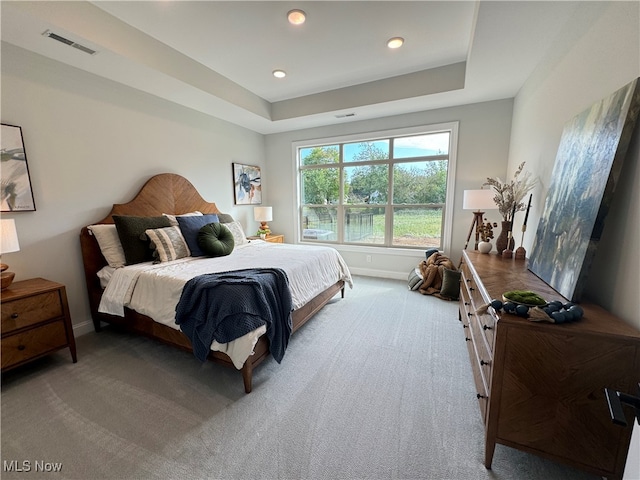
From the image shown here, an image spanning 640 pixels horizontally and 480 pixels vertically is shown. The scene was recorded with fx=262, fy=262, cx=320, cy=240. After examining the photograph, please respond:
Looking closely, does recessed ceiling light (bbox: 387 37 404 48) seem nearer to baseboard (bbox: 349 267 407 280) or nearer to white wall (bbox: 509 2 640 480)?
white wall (bbox: 509 2 640 480)

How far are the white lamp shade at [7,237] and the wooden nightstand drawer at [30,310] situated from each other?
0.38 m

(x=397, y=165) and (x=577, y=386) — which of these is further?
(x=397, y=165)

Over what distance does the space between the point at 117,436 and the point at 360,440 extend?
1.40m

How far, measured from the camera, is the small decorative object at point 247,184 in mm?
4473

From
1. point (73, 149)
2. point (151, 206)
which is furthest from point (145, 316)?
point (73, 149)

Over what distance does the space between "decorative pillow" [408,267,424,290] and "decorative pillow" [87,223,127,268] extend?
352cm

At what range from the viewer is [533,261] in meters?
1.89

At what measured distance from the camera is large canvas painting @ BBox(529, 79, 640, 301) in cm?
122

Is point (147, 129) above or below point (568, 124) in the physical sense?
above

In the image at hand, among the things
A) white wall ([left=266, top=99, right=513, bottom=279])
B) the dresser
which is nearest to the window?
white wall ([left=266, top=99, right=513, bottom=279])

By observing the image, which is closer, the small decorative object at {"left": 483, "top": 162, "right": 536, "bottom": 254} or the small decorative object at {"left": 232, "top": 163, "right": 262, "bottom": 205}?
the small decorative object at {"left": 483, "top": 162, "right": 536, "bottom": 254}

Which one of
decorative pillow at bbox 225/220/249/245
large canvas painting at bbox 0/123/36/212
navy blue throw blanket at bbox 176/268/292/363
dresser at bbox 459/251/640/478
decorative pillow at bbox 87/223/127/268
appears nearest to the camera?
dresser at bbox 459/251/640/478

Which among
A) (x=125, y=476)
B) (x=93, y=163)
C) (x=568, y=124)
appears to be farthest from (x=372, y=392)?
(x=93, y=163)

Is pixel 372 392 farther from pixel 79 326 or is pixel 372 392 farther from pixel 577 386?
pixel 79 326
